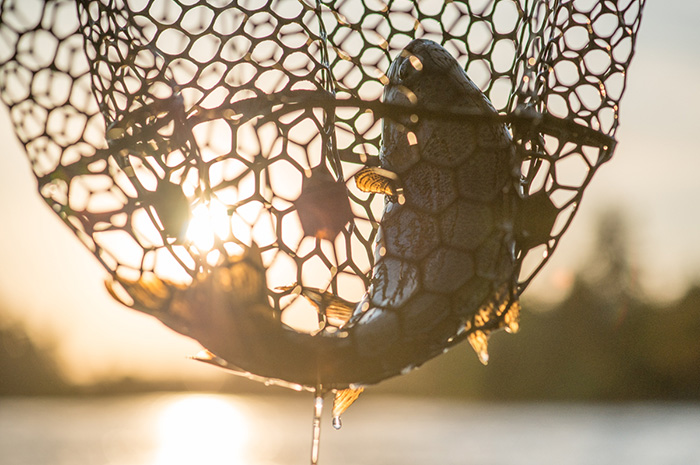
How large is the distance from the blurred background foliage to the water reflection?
849 cm

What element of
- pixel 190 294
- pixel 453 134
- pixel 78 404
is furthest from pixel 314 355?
pixel 78 404

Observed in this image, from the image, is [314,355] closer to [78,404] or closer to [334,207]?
[334,207]

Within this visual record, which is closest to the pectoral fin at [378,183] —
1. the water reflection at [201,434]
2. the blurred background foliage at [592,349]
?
the water reflection at [201,434]

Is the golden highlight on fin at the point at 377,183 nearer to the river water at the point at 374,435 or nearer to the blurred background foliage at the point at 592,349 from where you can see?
the river water at the point at 374,435

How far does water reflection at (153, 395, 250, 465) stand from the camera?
28641mm

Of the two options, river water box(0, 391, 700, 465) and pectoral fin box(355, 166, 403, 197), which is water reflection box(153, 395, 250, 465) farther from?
pectoral fin box(355, 166, 403, 197)

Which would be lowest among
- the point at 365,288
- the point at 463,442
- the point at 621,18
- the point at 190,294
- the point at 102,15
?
the point at 190,294

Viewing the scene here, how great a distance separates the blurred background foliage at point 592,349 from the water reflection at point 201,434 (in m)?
8.49

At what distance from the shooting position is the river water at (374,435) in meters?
24.6

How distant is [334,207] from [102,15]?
2.47 ft

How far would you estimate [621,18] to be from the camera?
2.32m

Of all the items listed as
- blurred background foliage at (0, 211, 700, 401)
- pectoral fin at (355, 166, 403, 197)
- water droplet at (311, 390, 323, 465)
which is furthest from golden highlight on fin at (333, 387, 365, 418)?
blurred background foliage at (0, 211, 700, 401)

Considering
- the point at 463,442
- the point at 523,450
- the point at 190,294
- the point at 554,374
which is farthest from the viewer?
the point at 554,374

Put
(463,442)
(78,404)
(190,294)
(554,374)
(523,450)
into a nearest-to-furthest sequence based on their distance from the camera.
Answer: (190,294) → (523,450) → (463,442) → (554,374) → (78,404)
